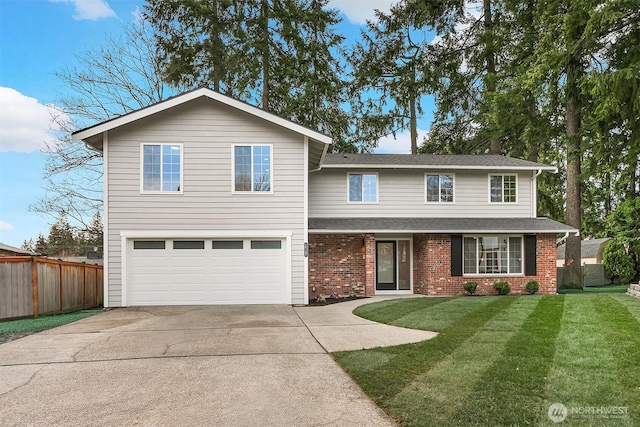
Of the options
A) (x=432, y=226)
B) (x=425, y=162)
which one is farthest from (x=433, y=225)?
(x=425, y=162)

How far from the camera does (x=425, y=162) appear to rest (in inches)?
615

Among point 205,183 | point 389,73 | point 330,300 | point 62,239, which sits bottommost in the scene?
point 330,300

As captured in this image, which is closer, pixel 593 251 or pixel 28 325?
pixel 28 325

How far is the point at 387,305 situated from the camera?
11.3 m

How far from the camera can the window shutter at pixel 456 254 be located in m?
14.4

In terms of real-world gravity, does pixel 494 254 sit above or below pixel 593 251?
above

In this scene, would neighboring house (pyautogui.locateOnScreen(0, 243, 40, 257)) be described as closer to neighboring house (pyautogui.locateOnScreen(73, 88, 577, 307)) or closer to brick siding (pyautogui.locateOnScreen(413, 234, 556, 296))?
neighboring house (pyautogui.locateOnScreen(73, 88, 577, 307))

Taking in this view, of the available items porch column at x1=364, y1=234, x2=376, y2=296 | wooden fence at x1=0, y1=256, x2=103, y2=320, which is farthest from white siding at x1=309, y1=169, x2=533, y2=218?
wooden fence at x1=0, y1=256, x2=103, y2=320

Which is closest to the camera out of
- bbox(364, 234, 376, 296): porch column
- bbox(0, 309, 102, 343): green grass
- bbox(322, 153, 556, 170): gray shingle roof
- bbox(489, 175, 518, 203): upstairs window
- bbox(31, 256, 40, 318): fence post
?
bbox(0, 309, 102, 343): green grass

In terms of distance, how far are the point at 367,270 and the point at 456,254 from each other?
10.5ft

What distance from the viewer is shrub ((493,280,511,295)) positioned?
1441 centimetres

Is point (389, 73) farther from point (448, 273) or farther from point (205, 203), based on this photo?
point (205, 203)

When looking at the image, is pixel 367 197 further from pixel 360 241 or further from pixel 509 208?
pixel 509 208

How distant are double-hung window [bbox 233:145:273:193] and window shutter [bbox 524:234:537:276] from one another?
9.25 meters
